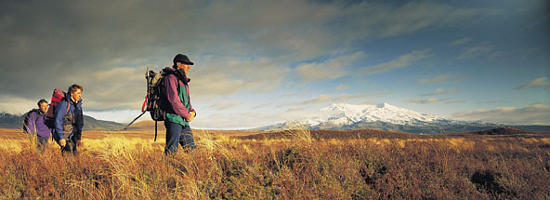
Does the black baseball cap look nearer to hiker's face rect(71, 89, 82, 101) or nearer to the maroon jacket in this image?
the maroon jacket

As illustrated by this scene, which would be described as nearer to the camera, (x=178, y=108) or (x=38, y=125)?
(x=178, y=108)

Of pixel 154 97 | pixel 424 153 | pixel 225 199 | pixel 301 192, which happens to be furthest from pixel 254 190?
pixel 424 153

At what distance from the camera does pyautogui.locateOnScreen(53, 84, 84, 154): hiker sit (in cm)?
513

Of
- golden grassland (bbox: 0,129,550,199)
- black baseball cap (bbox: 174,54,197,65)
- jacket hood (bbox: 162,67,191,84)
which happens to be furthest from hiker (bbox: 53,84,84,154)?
black baseball cap (bbox: 174,54,197,65)

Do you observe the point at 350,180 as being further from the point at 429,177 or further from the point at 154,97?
the point at 154,97

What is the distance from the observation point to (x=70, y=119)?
5.54 metres

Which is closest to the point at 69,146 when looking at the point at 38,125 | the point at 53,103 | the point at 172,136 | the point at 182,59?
the point at 53,103

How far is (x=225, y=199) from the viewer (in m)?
2.90

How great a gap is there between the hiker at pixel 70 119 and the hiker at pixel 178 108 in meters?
2.94

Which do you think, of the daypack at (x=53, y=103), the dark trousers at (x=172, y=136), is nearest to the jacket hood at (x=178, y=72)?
the dark trousers at (x=172, y=136)

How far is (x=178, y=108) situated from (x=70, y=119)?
3716mm

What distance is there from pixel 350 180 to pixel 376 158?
142cm

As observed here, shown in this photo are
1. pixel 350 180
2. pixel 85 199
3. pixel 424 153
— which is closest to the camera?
pixel 85 199

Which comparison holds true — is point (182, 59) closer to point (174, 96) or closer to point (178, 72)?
point (178, 72)
